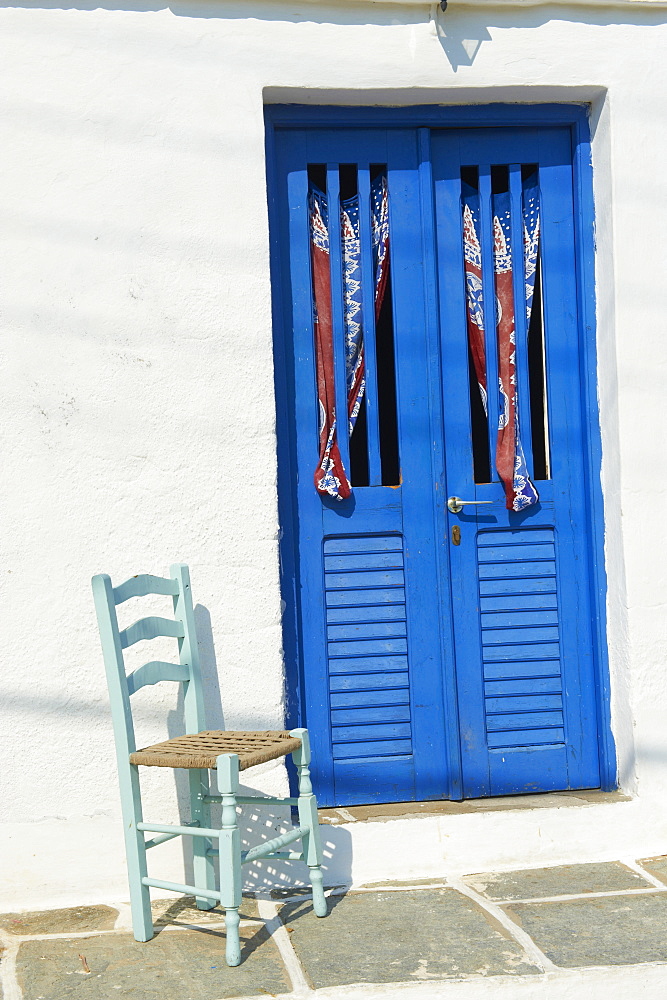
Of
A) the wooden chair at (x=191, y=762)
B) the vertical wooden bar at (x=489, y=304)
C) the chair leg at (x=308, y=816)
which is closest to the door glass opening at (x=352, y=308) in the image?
the vertical wooden bar at (x=489, y=304)

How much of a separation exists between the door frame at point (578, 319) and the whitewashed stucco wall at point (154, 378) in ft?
0.46

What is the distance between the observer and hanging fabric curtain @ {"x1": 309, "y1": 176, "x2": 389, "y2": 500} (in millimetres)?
3881

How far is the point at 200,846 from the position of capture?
3.33 m

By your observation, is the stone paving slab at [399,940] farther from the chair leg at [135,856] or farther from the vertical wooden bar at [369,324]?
the vertical wooden bar at [369,324]

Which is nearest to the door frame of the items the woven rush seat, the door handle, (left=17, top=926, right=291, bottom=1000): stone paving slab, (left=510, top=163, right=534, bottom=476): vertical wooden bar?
(left=510, top=163, right=534, bottom=476): vertical wooden bar

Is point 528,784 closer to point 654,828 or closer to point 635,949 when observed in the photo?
point 654,828

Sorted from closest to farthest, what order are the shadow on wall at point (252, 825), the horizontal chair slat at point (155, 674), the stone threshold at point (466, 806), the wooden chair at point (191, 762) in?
1. the wooden chair at point (191, 762)
2. the horizontal chair slat at point (155, 674)
3. the shadow on wall at point (252, 825)
4. the stone threshold at point (466, 806)

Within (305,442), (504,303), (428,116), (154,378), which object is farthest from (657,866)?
(428,116)

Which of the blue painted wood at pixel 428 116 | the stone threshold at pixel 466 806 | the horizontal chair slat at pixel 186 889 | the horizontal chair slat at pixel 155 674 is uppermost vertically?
the blue painted wood at pixel 428 116

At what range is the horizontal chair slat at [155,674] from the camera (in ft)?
10.5

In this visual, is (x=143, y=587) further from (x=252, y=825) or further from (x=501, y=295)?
(x=501, y=295)

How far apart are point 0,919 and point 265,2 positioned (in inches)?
134

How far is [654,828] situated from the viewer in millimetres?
3795

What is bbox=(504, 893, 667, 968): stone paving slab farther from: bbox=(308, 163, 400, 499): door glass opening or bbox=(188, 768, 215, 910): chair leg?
bbox=(308, 163, 400, 499): door glass opening
